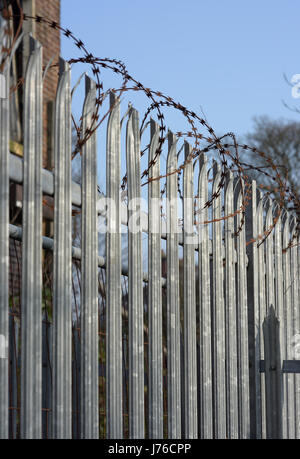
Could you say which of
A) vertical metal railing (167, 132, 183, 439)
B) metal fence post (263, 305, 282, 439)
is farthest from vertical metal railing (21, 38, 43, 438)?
metal fence post (263, 305, 282, 439)

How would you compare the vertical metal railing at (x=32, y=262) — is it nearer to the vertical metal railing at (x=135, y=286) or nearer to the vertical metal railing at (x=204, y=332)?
the vertical metal railing at (x=135, y=286)

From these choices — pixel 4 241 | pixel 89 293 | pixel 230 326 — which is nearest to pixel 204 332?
pixel 230 326

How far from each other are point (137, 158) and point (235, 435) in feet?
5.33

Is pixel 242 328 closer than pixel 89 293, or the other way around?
pixel 89 293

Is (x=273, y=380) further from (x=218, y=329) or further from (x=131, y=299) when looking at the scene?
(x=131, y=299)

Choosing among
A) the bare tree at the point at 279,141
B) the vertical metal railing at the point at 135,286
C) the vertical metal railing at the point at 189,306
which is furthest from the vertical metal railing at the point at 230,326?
the bare tree at the point at 279,141

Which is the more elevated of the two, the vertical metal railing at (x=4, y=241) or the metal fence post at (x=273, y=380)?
the vertical metal railing at (x=4, y=241)

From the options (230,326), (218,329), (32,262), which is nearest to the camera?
(32,262)

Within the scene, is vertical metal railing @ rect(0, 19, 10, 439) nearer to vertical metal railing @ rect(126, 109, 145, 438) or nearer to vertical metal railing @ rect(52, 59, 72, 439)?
vertical metal railing @ rect(52, 59, 72, 439)

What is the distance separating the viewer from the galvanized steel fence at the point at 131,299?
2.25 m

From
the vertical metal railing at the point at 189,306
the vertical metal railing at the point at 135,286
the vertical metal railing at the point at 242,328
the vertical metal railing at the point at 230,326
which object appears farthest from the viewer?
the vertical metal railing at the point at 242,328

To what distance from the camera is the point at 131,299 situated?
9.29 feet
